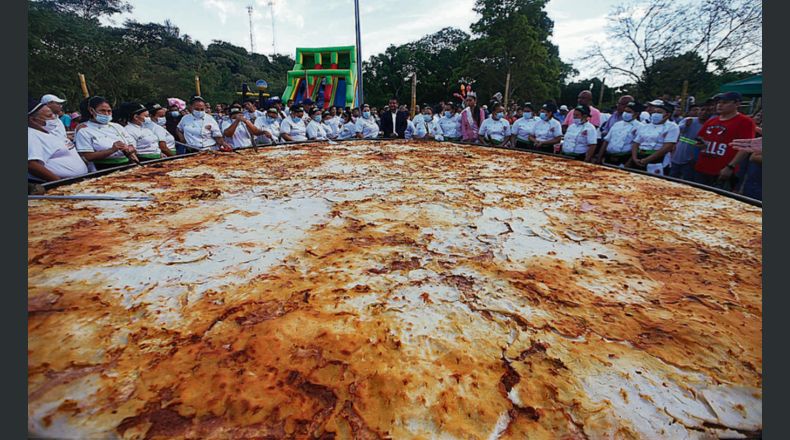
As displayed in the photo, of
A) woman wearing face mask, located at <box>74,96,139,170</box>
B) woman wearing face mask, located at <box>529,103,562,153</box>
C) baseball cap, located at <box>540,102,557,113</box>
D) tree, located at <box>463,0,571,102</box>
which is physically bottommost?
woman wearing face mask, located at <box>74,96,139,170</box>

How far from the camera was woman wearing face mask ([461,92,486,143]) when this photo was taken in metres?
6.67

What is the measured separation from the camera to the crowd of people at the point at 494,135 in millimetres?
2854

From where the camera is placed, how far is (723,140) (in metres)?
3.41

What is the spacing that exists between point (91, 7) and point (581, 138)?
95.9ft

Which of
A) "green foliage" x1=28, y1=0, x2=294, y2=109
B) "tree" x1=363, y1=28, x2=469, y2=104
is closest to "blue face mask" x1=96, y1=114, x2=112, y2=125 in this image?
"green foliage" x1=28, y1=0, x2=294, y2=109

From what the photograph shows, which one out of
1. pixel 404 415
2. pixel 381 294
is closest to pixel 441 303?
pixel 381 294

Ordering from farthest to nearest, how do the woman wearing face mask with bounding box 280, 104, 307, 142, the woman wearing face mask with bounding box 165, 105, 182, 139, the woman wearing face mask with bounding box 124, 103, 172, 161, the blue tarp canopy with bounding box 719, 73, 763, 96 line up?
the blue tarp canopy with bounding box 719, 73, 763, 96 → the woman wearing face mask with bounding box 280, 104, 307, 142 → the woman wearing face mask with bounding box 165, 105, 182, 139 → the woman wearing face mask with bounding box 124, 103, 172, 161

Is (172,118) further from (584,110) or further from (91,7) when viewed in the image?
(91,7)

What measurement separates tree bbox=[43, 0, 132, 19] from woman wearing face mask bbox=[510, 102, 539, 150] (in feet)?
87.5

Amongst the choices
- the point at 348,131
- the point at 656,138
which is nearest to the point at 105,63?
the point at 348,131

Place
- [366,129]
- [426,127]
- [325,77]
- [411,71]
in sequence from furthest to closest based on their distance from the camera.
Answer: [411,71], [325,77], [366,129], [426,127]

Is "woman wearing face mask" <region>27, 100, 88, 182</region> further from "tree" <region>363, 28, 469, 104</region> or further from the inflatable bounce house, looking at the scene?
"tree" <region>363, 28, 469, 104</region>

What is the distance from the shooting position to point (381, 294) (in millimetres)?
1396

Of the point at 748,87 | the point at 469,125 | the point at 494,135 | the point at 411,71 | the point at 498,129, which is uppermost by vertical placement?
the point at 411,71
